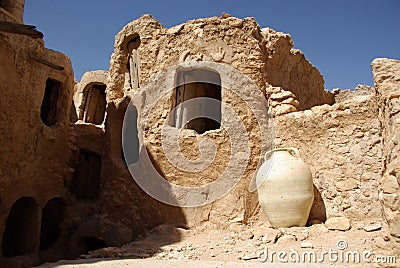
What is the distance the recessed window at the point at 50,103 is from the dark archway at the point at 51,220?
2036mm

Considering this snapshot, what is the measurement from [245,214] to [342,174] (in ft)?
6.08

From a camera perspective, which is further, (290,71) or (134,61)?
(134,61)

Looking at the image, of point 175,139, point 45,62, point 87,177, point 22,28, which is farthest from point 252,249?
point 87,177

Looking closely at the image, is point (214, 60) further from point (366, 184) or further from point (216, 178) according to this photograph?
point (366, 184)

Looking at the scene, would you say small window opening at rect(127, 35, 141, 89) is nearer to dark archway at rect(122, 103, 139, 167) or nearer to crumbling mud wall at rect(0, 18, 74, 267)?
dark archway at rect(122, 103, 139, 167)

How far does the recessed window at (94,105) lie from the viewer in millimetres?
13516

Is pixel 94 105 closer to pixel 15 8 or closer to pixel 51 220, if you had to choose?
pixel 51 220

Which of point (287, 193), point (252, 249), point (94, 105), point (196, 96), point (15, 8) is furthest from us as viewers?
point (94, 105)

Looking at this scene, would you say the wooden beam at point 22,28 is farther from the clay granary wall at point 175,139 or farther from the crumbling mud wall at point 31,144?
the crumbling mud wall at point 31,144

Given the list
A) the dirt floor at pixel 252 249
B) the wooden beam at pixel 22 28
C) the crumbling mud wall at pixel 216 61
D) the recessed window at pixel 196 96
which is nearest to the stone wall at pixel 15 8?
the wooden beam at pixel 22 28

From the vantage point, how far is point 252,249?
4.87 m

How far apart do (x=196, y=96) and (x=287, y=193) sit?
3735 mm

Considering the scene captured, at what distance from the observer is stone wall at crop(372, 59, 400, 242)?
2.95 metres

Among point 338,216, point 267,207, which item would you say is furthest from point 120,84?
point 338,216
